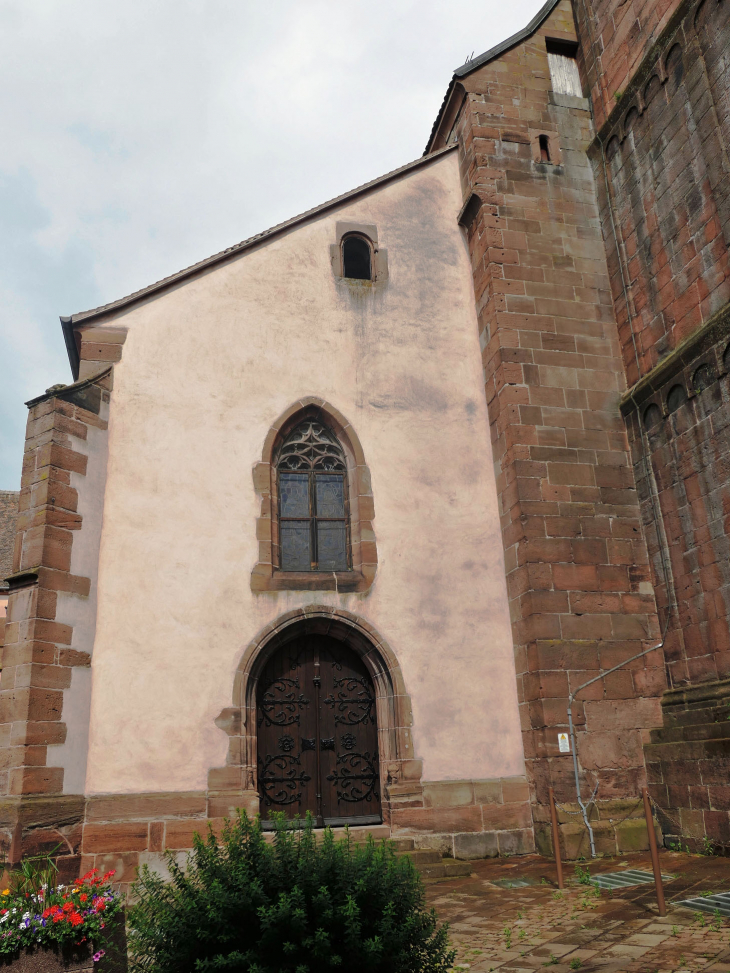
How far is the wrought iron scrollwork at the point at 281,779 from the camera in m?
8.84

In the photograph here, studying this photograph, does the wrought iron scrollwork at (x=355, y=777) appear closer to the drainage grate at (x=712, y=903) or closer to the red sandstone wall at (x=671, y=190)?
the drainage grate at (x=712, y=903)

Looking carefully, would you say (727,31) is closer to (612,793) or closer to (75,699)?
(612,793)

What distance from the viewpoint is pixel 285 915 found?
11.1 feet

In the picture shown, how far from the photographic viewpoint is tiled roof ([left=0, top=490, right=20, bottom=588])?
2359 centimetres

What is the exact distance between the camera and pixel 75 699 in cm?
827

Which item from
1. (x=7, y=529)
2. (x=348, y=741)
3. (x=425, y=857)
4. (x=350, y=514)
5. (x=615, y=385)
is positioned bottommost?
(x=425, y=857)

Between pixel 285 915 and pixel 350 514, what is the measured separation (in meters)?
6.71

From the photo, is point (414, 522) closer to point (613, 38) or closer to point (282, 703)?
point (282, 703)

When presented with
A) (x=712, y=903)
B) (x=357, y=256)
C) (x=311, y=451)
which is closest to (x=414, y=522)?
(x=311, y=451)

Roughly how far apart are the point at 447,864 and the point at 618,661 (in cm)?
282

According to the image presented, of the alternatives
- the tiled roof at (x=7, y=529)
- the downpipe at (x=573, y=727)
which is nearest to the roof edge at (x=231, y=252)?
the downpipe at (x=573, y=727)

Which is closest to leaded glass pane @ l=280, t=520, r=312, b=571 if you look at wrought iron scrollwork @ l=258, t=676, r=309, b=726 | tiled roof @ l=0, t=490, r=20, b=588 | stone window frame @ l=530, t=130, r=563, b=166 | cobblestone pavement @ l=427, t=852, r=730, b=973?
wrought iron scrollwork @ l=258, t=676, r=309, b=726

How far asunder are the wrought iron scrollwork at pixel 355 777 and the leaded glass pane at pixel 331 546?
2112mm

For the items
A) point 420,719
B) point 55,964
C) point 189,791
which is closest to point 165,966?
point 55,964
